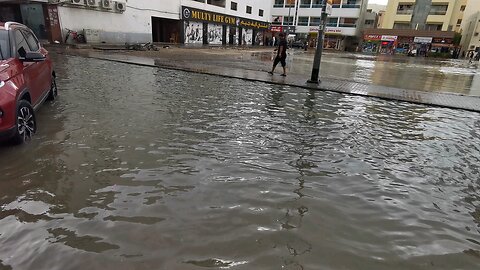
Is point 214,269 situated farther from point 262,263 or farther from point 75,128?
point 75,128

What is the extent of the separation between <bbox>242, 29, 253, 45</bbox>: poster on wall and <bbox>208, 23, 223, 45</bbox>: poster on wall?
8.14m

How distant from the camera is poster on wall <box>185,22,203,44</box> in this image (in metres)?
38.5

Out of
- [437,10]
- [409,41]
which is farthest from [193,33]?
[437,10]

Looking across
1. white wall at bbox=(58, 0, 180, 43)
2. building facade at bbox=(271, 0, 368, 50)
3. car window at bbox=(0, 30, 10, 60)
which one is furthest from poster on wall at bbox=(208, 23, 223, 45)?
car window at bbox=(0, 30, 10, 60)

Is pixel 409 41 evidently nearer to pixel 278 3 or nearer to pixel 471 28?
pixel 471 28

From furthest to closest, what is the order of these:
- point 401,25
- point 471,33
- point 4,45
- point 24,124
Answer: point 401,25 < point 471,33 < point 4,45 < point 24,124

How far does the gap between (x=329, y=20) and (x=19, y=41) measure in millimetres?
63062

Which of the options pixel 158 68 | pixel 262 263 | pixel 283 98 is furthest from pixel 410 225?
pixel 158 68

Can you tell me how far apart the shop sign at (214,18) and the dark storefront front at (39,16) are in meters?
15.9

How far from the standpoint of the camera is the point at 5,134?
4.10 metres

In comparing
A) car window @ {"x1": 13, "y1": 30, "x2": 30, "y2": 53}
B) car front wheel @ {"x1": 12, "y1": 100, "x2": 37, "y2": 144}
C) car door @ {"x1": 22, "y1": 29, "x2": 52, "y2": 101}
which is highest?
car window @ {"x1": 13, "y1": 30, "x2": 30, "y2": 53}

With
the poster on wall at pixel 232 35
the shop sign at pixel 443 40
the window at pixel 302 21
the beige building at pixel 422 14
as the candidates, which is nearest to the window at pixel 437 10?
the beige building at pixel 422 14

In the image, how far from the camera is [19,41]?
5352 millimetres

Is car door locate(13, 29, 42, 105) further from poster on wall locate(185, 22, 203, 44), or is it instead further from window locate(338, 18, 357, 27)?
window locate(338, 18, 357, 27)
